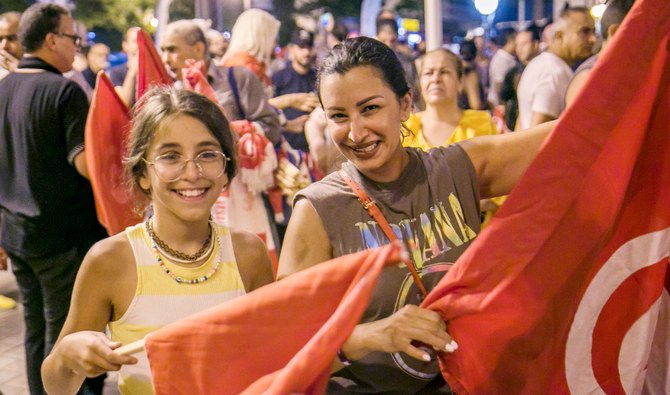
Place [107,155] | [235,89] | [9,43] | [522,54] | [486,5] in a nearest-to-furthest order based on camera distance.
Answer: [107,155] → [235,89] → [9,43] → [522,54] → [486,5]

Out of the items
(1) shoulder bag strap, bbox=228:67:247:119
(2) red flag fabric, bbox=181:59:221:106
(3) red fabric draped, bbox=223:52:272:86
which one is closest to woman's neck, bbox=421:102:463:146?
(1) shoulder bag strap, bbox=228:67:247:119

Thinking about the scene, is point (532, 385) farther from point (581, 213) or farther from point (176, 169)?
point (176, 169)

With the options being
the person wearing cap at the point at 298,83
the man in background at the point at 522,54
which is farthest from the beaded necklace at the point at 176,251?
the man in background at the point at 522,54

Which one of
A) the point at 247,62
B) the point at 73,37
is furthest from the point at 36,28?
the point at 247,62

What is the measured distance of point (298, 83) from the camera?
7.50m

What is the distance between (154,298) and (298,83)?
5411 millimetres

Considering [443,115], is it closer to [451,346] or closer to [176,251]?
[176,251]

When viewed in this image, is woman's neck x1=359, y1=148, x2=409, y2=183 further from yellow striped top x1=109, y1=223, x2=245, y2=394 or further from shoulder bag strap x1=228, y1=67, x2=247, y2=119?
shoulder bag strap x1=228, y1=67, x2=247, y2=119

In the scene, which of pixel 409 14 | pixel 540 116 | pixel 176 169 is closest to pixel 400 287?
pixel 176 169

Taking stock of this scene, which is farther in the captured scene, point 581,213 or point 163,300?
point 163,300

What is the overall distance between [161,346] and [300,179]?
3.54 metres

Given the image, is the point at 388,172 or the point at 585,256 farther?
the point at 388,172

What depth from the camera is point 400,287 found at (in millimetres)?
2090

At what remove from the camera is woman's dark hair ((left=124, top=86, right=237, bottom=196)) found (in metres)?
2.38
